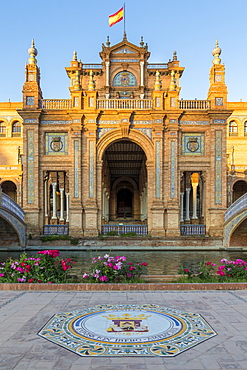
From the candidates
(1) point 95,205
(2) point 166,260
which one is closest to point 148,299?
(2) point 166,260

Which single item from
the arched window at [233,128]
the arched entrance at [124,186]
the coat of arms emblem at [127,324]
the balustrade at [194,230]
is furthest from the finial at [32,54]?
the arched window at [233,128]

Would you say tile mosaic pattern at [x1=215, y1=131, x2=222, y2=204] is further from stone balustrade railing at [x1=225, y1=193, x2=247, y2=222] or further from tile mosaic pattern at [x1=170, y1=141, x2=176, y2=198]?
tile mosaic pattern at [x1=170, y1=141, x2=176, y2=198]

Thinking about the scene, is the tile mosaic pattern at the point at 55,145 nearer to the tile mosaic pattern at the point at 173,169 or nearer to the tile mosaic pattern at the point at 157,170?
the tile mosaic pattern at the point at 157,170

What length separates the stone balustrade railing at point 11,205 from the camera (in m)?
18.7

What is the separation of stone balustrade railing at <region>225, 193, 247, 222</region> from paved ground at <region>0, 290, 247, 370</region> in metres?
11.9

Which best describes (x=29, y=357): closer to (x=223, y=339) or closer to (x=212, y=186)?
(x=223, y=339)

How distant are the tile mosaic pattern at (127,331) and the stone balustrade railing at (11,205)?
13.7 m

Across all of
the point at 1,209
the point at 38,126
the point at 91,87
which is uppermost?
the point at 91,87

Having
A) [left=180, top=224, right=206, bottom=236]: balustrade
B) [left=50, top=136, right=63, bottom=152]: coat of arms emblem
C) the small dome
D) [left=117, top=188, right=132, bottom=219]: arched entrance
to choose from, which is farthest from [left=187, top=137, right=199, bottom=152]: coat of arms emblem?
[left=117, top=188, right=132, bottom=219]: arched entrance

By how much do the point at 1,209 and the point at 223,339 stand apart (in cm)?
1584

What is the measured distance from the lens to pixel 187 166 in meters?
22.0

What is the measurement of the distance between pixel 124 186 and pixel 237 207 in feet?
59.0

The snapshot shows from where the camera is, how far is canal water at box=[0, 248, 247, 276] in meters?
14.2

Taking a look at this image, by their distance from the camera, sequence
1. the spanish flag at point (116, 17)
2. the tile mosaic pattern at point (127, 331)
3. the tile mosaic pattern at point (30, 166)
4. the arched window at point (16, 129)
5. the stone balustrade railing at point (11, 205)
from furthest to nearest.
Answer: the arched window at point (16, 129), the spanish flag at point (116, 17), the tile mosaic pattern at point (30, 166), the stone balustrade railing at point (11, 205), the tile mosaic pattern at point (127, 331)
